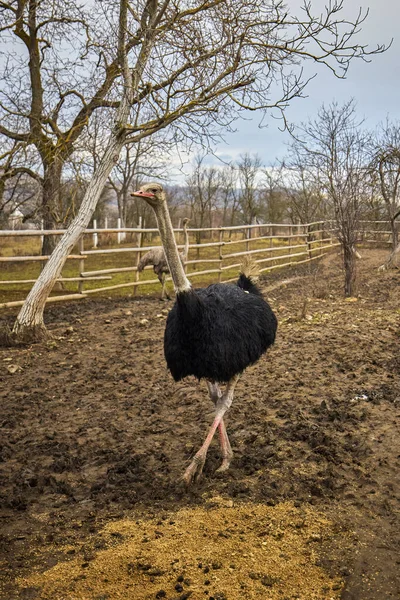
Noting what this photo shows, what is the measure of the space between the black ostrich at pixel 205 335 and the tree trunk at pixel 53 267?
3844 mm

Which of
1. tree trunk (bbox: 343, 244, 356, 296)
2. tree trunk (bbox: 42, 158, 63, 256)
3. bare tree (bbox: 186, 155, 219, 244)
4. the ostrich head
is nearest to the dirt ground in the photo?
the ostrich head

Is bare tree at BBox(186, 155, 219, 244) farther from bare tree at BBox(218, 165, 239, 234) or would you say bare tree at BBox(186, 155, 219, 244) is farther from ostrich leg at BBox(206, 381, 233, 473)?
ostrich leg at BBox(206, 381, 233, 473)

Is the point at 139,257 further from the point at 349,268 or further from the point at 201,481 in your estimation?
the point at 201,481

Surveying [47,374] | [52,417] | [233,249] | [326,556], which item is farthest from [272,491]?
[233,249]

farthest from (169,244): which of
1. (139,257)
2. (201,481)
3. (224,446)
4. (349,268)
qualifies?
(139,257)

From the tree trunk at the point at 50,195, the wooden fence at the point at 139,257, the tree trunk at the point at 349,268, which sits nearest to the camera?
the wooden fence at the point at 139,257

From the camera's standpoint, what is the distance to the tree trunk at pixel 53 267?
693 centimetres

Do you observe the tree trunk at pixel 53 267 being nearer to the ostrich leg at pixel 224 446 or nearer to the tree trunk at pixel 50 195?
the tree trunk at pixel 50 195

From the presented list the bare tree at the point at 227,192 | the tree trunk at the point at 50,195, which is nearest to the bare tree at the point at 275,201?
the bare tree at the point at 227,192

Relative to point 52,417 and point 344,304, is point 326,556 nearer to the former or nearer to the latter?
point 52,417

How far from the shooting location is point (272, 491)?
3.11 metres

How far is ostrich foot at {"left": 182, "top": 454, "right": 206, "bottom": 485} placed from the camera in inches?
126

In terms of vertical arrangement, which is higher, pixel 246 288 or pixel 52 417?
pixel 246 288

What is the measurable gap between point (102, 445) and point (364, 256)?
15.7m
